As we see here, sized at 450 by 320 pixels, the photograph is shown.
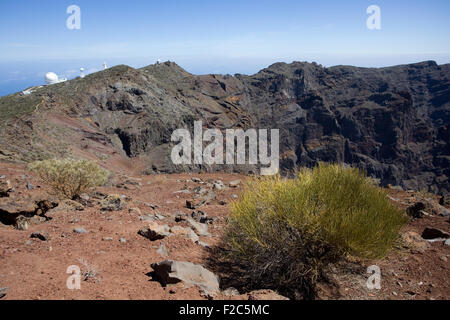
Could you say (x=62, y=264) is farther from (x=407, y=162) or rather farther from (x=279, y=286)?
(x=407, y=162)

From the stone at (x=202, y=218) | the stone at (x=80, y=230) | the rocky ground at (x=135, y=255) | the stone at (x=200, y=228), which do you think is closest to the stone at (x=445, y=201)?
the rocky ground at (x=135, y=255)

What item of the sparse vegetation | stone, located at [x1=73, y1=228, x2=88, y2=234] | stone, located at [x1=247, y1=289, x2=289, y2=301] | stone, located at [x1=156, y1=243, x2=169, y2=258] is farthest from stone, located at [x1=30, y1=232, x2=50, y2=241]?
stone, located at [x1=247, y1=289, x2=289, y2=301]

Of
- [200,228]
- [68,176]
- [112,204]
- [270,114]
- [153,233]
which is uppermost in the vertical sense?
[270,114]

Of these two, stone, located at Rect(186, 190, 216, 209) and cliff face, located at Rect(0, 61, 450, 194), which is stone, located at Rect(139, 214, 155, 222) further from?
cliff face, located at Rect(0, 61, 450, 194)

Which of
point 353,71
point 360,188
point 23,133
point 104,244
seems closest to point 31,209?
point 104,244

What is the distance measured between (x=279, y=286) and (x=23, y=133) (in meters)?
20.5

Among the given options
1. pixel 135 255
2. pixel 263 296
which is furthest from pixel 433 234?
pixel 135 255

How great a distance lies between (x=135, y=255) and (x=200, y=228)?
2.31 meters

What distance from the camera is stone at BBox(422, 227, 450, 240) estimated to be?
6.08 meters

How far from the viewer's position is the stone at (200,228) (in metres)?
6.20

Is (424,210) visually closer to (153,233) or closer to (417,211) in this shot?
(417,211)

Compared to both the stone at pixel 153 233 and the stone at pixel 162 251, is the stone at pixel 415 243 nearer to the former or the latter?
the stone at pixel 162 251

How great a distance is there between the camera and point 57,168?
7336 mm

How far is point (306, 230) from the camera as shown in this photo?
397 cm
